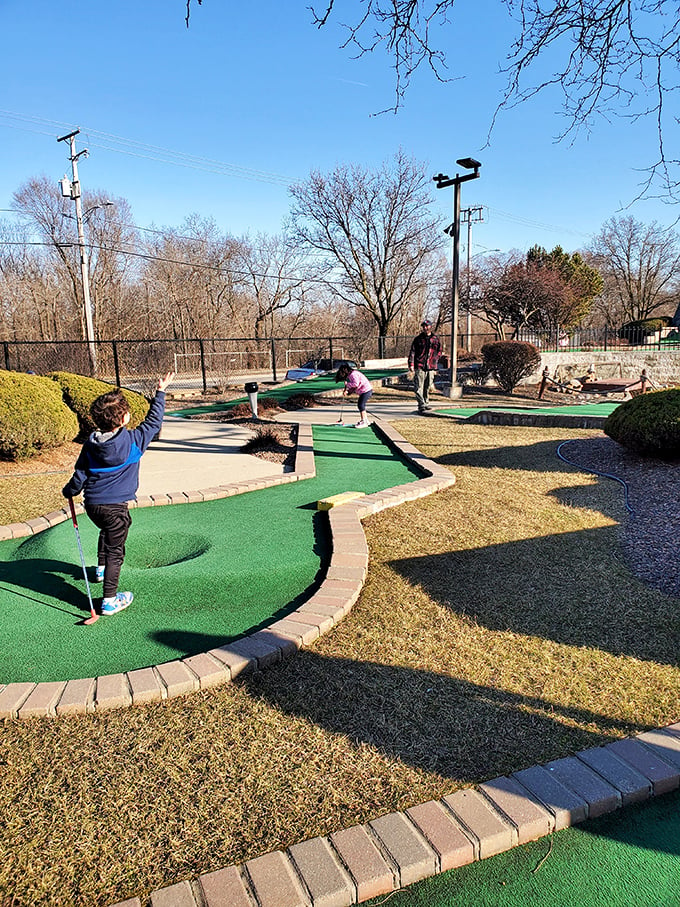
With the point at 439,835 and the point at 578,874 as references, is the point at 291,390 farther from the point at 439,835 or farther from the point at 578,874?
the point at 578,874

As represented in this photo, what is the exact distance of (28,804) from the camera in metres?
1.89

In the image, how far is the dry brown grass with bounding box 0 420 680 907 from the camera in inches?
68.7

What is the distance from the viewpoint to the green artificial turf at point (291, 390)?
1480 cm

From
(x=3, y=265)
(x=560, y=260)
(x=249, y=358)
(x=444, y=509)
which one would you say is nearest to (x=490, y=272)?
(x=560, y=260)

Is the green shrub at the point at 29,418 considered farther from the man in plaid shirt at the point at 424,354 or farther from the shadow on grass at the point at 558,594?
the man in plaid shirt at the point at 424,354

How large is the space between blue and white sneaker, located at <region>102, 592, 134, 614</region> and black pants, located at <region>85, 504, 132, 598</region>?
3cm

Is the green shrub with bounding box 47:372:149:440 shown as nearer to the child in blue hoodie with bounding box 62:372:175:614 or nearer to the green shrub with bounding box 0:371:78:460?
the green shrub with bounding box 0:371:78:460

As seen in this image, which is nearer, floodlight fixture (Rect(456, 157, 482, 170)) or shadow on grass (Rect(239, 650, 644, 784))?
shadow on grass (Rect(239, 650, 644, 784))

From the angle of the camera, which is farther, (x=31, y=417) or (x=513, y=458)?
(x=513, y=458)

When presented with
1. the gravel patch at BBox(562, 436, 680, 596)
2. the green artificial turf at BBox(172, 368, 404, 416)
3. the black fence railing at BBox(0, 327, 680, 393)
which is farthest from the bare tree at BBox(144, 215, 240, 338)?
→ the gravel patch at BBox(562, 436, 680, 596)

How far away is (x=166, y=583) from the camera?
3.67 meters

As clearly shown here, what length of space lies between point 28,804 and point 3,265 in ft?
127

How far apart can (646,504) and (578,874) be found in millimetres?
4340

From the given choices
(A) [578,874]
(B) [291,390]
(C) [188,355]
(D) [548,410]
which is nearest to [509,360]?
(D) [548,410]
